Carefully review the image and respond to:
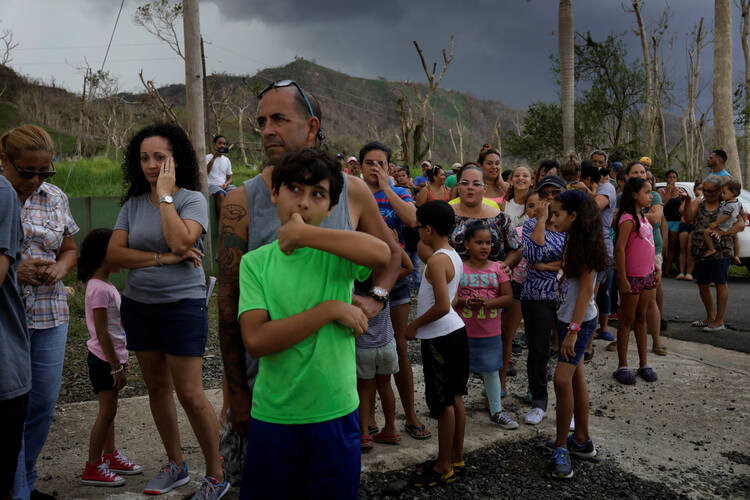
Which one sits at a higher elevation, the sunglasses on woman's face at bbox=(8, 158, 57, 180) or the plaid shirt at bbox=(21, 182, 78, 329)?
the sunglasses on woman's face at bbox=(8, 158, 57, 180)

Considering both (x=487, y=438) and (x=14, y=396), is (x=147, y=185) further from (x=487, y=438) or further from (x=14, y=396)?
(x=487, y=438)

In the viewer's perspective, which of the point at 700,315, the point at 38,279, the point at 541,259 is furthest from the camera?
the point at 700,315

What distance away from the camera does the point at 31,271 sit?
9.68 feet

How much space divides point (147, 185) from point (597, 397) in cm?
403

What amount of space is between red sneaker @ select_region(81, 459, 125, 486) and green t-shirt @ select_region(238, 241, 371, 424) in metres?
2.02

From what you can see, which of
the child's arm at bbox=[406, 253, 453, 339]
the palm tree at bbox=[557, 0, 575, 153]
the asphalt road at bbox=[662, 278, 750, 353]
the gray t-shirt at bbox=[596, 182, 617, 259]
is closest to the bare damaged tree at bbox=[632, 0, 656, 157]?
the palm tree at bbox=[557, 0, 575, 153]

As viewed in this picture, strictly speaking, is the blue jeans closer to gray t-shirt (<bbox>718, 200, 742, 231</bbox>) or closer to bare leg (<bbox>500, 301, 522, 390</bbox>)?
bare leg (<bbox>500, 301, 522, 390</bbox>)

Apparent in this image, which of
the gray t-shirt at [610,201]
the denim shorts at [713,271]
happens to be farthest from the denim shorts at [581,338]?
A: the denim shorts at [713,271]

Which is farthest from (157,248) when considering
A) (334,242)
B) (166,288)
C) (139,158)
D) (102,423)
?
(334,242)

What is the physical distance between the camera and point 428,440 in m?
3.96

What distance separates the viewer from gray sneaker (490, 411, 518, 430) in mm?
4199

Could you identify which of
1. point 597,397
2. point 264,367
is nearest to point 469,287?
point 597,397

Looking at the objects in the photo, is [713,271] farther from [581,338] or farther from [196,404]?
[196,404]

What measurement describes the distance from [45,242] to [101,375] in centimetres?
86
